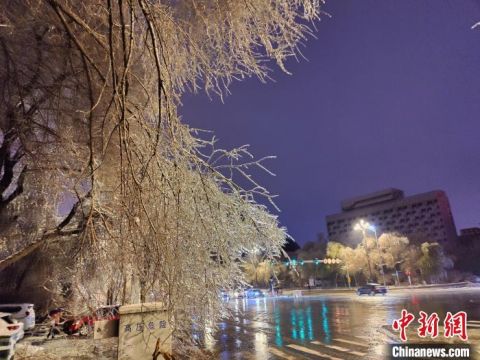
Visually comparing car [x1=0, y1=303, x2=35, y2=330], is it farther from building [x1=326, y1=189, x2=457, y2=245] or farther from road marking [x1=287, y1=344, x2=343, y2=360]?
building [x1=326, y1=189, x2=457, y2=245]

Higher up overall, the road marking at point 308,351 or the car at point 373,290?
the car at point 373,290

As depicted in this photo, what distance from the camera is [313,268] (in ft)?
248

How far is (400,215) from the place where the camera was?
122m

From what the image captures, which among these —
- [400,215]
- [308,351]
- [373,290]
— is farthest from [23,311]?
[400,215]

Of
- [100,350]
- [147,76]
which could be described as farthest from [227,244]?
[100,350]

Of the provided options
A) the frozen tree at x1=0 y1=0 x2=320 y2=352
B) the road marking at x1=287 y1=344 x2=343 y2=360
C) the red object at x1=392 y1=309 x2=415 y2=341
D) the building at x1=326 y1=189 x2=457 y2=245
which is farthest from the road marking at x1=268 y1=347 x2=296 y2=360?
the building at x1=326 y1=189 x2=457 y2=245

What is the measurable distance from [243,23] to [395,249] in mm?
57950

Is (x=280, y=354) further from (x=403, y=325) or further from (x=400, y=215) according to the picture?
(x=400, y=215)

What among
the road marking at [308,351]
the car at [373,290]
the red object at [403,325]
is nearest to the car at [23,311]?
the road marking at [308,351]

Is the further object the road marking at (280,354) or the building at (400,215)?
the building at (400,215)

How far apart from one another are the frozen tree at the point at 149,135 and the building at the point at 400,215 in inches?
3923

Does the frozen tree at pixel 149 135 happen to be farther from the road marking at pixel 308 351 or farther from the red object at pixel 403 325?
the red object at pixel 403 325

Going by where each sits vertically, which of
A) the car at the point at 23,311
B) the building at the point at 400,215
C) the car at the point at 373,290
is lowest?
the car at the point at 373,290

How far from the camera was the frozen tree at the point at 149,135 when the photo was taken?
3.94 m
